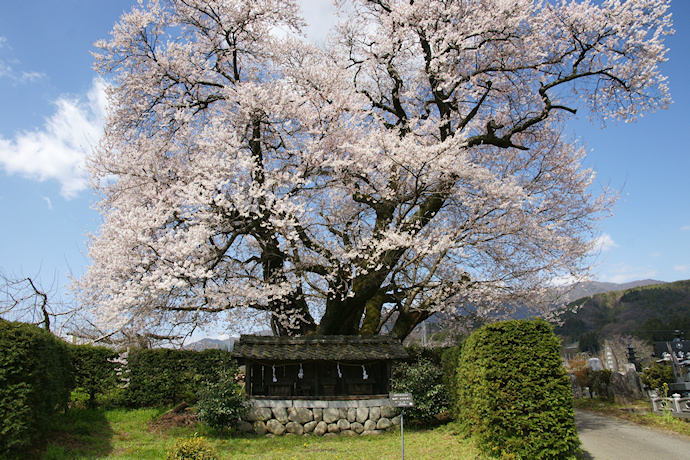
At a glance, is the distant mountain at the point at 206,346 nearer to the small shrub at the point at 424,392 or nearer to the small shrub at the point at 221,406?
the small shrub at the point at 221,406

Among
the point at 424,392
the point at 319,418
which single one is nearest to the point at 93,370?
the point at 319,418

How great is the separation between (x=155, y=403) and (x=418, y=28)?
13149 millimetres

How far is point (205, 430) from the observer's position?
33.7 ft

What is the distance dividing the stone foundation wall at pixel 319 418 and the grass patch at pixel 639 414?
6.14 metres

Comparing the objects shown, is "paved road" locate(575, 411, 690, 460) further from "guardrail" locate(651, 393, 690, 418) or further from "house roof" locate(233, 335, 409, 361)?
"house roof" locate(233, 335, 409, 361)

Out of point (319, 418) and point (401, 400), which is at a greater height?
point (401, 400)

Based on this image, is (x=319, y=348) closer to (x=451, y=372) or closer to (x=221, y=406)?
(x=221, y=406)

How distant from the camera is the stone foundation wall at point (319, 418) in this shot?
1059cm

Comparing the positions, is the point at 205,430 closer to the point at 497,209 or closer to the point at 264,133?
the point at 264,133

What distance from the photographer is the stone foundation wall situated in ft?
34.7

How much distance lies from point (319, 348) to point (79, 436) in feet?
A: 18.0

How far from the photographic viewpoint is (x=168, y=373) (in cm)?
1229

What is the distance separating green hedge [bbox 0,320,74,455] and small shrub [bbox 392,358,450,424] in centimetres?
765

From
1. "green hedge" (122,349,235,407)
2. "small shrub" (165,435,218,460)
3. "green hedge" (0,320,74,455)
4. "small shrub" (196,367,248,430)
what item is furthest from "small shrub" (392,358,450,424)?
"green hedge" (0,320,74,455)
